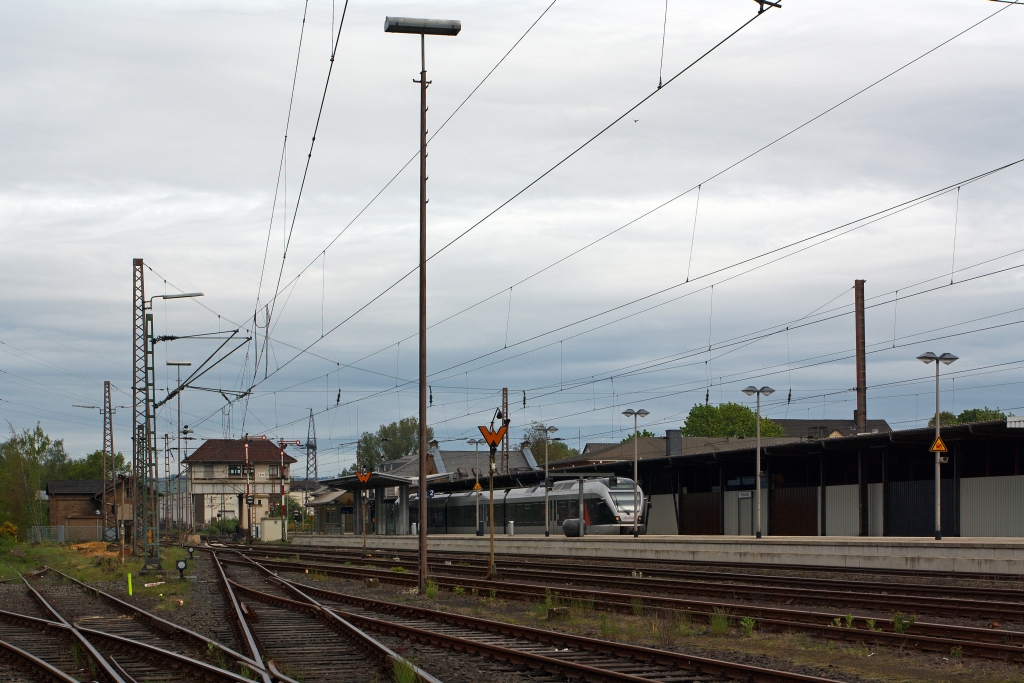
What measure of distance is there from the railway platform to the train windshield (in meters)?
5.85

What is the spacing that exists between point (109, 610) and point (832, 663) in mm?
15957

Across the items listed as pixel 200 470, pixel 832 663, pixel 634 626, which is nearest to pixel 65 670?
pixel 634 626

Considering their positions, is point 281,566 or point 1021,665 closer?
point 1021,665

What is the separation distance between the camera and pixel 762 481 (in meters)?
51.2

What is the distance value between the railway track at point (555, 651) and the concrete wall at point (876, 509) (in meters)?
30.1

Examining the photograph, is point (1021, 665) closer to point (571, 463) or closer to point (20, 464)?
point (571, 463)

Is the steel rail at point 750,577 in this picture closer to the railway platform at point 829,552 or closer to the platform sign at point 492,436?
the railway platform at point 829,552

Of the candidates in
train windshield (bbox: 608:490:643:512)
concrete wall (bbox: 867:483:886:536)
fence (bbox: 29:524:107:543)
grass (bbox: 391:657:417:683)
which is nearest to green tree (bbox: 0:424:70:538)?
fence (bbox: 29:524:107:543)

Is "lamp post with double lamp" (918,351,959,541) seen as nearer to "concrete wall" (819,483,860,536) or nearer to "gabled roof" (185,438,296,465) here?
"concrete wall" (819,483,860,536)

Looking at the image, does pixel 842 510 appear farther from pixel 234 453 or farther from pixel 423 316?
pixel 234 453

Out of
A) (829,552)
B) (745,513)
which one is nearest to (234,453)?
(745,513)

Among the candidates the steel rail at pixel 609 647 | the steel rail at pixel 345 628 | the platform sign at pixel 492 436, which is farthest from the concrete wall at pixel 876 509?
the steel rail at pixel 609 647

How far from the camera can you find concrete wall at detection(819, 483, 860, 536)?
46.0 m

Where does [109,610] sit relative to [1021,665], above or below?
below
